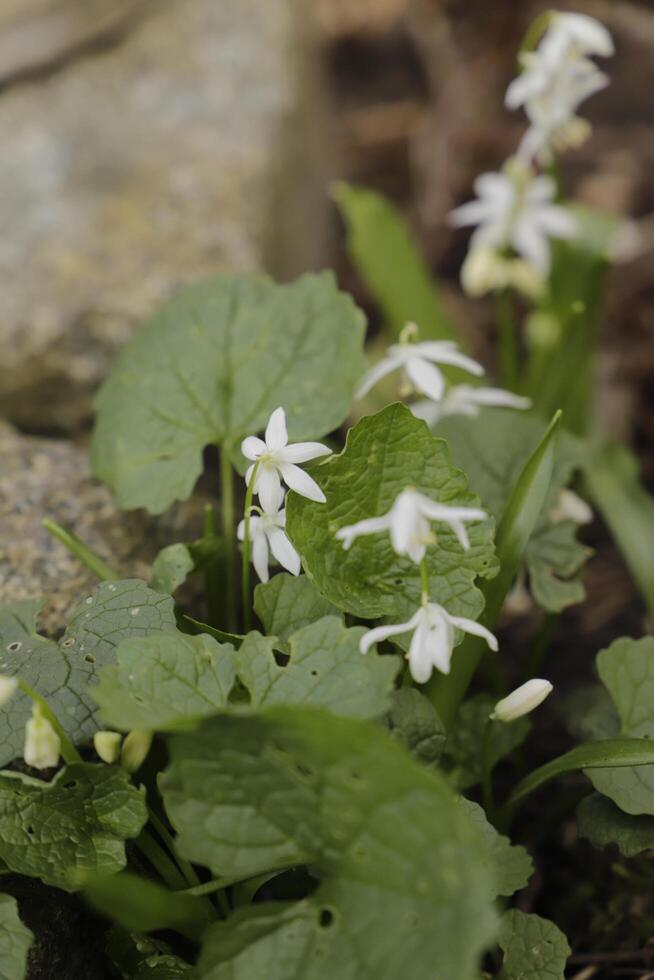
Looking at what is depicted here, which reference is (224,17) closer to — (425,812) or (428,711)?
(428,711)

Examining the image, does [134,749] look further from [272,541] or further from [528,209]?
[528,209]

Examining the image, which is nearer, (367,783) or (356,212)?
(367,783)

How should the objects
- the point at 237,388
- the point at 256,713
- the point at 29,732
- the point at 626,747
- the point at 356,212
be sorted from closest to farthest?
the point at 256,713
the point at 29,732
the point at 626,747
the point at 237,388
the point at 356,212

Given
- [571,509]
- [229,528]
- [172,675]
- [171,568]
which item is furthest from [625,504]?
[172,675]

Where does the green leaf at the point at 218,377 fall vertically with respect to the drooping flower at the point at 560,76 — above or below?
below

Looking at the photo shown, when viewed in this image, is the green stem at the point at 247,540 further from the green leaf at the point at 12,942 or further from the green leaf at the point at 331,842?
the green leaf at the point at 12,942

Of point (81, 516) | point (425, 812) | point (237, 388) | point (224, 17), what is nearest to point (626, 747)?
point (425, 812)

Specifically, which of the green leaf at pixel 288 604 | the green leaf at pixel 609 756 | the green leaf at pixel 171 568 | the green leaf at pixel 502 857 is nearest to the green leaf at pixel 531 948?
the green leaf at pixel 502 857
